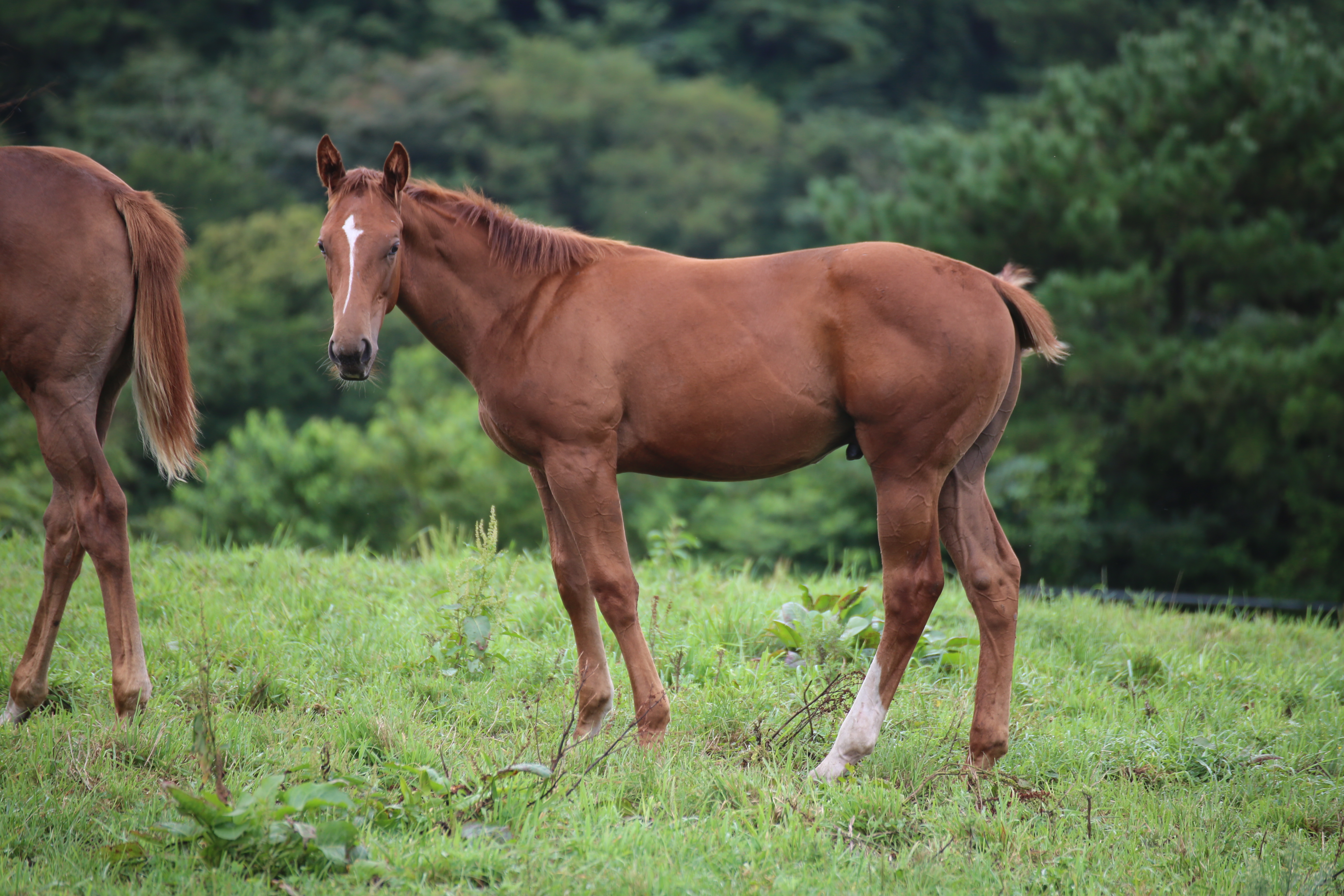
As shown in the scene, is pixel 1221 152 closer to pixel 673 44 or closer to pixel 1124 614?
pixel 1124 614

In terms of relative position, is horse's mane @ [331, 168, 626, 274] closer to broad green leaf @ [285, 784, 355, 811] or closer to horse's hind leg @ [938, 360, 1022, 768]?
horse's hind leg @ [938, 360, 1022, 768]

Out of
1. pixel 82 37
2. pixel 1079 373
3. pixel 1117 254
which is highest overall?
pixel 82 37

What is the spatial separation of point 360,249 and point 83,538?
1612 millimetres

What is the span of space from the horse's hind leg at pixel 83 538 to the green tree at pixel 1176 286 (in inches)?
497

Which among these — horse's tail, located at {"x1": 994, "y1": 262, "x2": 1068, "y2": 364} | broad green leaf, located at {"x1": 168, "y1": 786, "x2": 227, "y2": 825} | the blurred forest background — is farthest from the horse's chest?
the blurred forest background

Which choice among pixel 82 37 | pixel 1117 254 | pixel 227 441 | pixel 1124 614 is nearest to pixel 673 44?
pixel 82 37

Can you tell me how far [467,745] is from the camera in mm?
3805

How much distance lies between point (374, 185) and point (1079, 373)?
12.7 metres

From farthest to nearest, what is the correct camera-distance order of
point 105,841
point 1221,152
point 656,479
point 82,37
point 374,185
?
point 82,37 < point 656,479 < point 1221,152 < point 374,185 < point 105,841

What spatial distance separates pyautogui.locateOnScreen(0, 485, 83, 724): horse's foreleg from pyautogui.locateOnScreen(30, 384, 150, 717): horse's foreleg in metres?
0.11

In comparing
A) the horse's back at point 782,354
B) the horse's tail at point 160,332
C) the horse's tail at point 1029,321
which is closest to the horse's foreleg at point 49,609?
the horse's tail at point 160,332

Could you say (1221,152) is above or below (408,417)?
above

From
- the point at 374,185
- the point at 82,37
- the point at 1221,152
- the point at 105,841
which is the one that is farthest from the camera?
the point at 82,37

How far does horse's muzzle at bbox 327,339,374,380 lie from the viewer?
138 inches
